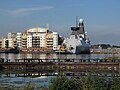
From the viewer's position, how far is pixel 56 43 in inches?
5994

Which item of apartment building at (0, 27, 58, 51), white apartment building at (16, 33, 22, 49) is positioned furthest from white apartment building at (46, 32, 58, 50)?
white apartment building at (16, 33, 22, 49)

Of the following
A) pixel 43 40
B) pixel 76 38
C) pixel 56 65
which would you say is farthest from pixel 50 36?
pixel 56 65

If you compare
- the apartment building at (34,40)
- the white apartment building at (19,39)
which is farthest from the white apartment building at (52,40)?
the white apartment building at (19,39)

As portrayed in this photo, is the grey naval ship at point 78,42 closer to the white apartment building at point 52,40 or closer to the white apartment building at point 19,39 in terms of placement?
the white apartment building at point 52,40

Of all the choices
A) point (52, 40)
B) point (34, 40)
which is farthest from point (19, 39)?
point (52, 40)

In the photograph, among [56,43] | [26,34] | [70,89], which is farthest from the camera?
[26,34]

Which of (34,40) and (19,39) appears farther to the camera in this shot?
(19,39)

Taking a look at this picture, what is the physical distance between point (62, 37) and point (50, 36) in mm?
12385

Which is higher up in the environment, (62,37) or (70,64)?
(62,37)

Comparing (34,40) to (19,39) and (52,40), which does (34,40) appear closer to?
(19,39)

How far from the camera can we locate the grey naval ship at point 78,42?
14230 centimetres

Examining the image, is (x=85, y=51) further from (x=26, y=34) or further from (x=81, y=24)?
(x=26, y=34)

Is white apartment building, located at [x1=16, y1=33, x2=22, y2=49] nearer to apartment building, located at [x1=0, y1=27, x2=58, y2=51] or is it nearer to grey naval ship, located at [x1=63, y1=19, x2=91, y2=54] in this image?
apartment building, located at [x1=0, y1=27, x2=58, y2=51]

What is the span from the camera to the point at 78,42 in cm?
14425
